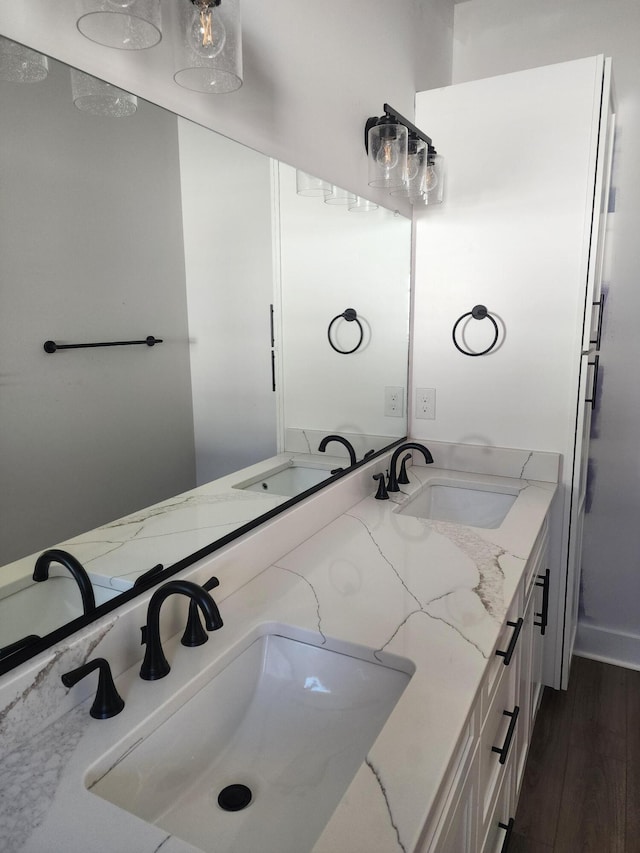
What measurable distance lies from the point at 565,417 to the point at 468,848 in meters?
1.45

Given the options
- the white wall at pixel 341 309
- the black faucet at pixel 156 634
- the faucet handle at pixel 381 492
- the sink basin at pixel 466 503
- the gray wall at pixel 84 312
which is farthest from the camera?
the sink basin at pixel 466 503

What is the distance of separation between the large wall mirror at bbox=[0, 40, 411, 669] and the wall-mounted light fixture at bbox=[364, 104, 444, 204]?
25cm

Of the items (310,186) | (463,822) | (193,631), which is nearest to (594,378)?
(310,186)

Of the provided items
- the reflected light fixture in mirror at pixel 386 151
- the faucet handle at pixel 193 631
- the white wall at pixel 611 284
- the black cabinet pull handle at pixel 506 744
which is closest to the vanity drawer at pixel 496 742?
the black cabinet pull handle at pixel 506 744

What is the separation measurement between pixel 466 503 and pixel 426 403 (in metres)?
0.43

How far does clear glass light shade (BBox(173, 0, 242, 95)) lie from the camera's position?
0.99 meters

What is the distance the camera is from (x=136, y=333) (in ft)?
3.50

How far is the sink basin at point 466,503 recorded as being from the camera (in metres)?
2.14

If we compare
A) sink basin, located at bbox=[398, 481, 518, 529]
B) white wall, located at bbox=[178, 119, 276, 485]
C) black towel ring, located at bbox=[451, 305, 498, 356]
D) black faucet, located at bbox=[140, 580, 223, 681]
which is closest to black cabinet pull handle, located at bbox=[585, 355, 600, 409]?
black towel ring, located at bbox=[451, 305, 498, 356]

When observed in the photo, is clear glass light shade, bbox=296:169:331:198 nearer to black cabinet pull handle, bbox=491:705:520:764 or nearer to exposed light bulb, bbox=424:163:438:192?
exposed light bulb, bbox=424:163:438:192

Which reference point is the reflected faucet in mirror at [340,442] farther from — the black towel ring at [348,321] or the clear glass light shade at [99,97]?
the clear glass light shade at [99,97]

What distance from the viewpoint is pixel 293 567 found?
1453 mm

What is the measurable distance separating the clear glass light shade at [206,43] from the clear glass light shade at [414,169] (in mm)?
904

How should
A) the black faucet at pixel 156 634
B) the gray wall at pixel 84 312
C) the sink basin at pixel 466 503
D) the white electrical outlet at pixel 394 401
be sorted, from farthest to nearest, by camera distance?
the white electrical outlet at pixel 394 401 → the sink basin at pixel 466 503 → the black faucet at pixel 156 634 → the gray wall at pixel 84 312
